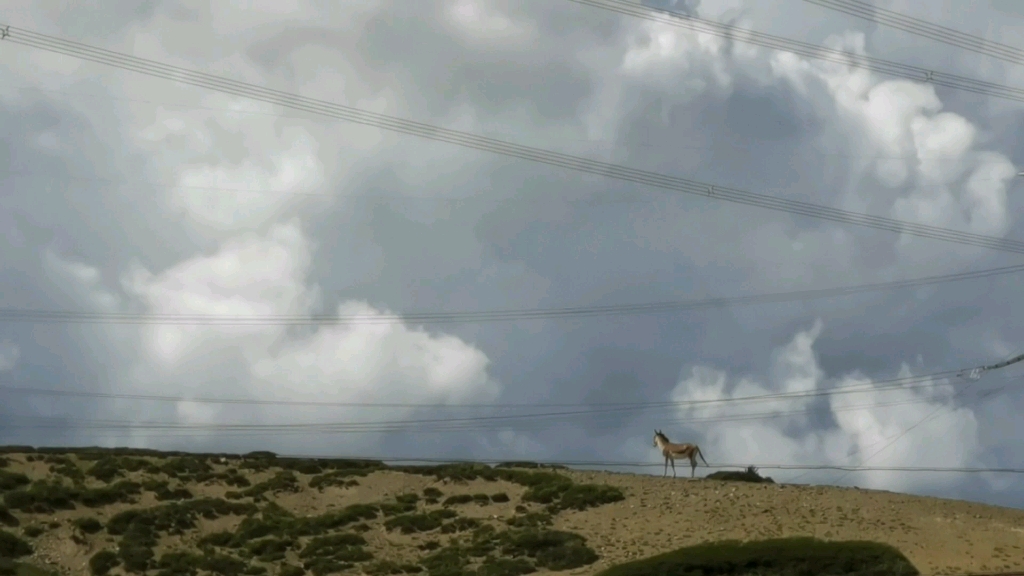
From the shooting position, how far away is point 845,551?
56406mm

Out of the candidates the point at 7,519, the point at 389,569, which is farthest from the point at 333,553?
the point at 7,519

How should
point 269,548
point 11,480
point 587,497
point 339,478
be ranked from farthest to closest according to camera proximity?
point 339,478 < point 11,480 < point 587,497 < point 269,548

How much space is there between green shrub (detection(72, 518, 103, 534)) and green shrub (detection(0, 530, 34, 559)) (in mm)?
2657

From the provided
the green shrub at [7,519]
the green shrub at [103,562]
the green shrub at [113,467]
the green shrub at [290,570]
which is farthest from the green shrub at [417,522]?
the green shrub at [7,519]

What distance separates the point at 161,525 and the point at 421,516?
1266 centimetres

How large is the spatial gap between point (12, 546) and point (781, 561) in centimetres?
3462

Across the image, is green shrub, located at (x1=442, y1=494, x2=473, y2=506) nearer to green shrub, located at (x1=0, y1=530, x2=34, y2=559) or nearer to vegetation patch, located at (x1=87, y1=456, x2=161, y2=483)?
vegetation patch, located at (x1=87, y1=456, x2=161, y2=483)

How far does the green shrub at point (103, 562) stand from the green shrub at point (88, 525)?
118 inches

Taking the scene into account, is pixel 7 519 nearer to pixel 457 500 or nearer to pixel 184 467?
pixel 184 467

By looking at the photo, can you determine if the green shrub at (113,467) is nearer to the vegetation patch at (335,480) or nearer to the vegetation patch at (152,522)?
the vegetation patch at (152,522)

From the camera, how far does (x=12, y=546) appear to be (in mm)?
64125

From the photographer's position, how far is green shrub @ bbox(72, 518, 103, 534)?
67.1m

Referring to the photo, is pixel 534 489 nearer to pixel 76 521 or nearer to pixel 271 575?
pixel 271 575

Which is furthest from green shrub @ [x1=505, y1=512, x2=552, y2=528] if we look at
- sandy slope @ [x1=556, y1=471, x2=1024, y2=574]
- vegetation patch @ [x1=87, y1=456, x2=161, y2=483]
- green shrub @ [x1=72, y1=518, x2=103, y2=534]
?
vegetation patch @ [x1=87, y1=456, x2=161, y2=483]
